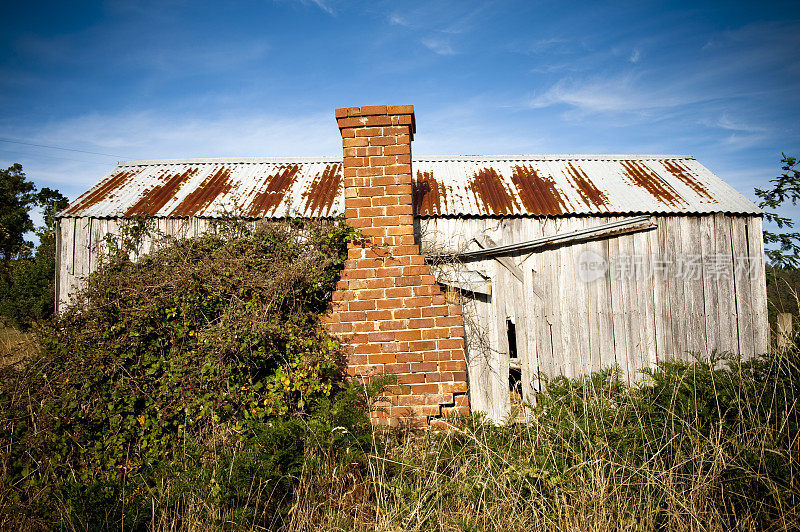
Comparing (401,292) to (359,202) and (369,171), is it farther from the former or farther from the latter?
(369,171)

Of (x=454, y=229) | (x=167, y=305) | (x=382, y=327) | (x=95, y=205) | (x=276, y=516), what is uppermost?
(x=95, y=205)

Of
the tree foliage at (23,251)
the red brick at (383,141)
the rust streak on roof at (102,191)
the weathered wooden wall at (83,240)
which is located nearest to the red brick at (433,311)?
the red brick at (383,141)

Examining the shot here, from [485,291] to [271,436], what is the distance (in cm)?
378

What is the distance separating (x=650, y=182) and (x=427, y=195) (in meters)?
4.11

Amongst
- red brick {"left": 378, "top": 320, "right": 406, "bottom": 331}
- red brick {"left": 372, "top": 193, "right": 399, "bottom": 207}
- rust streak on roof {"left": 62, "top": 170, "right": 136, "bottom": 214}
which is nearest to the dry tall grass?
red brick {"left": 378, "top": 320, "right": 406, "bottom": 331}

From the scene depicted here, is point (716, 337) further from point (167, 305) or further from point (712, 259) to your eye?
point (167, 305)

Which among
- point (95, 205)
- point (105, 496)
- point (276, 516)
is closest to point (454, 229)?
point (276, 516)

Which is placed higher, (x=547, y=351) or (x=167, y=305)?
(x=167, y=305)

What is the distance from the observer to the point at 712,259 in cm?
616

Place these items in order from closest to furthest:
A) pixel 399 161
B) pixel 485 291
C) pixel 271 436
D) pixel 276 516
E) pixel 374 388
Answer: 1. pixel 276 516
2. pixel 271 436
3. pixel 374 388
4. pixel 399 161
5. pixel 485 291

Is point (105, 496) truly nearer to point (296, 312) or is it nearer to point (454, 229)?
point (296, 312)

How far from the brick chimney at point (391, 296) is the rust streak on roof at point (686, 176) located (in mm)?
5932

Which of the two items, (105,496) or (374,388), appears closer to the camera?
(105,496)

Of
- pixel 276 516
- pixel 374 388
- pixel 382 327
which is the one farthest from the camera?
pixel 382 327
